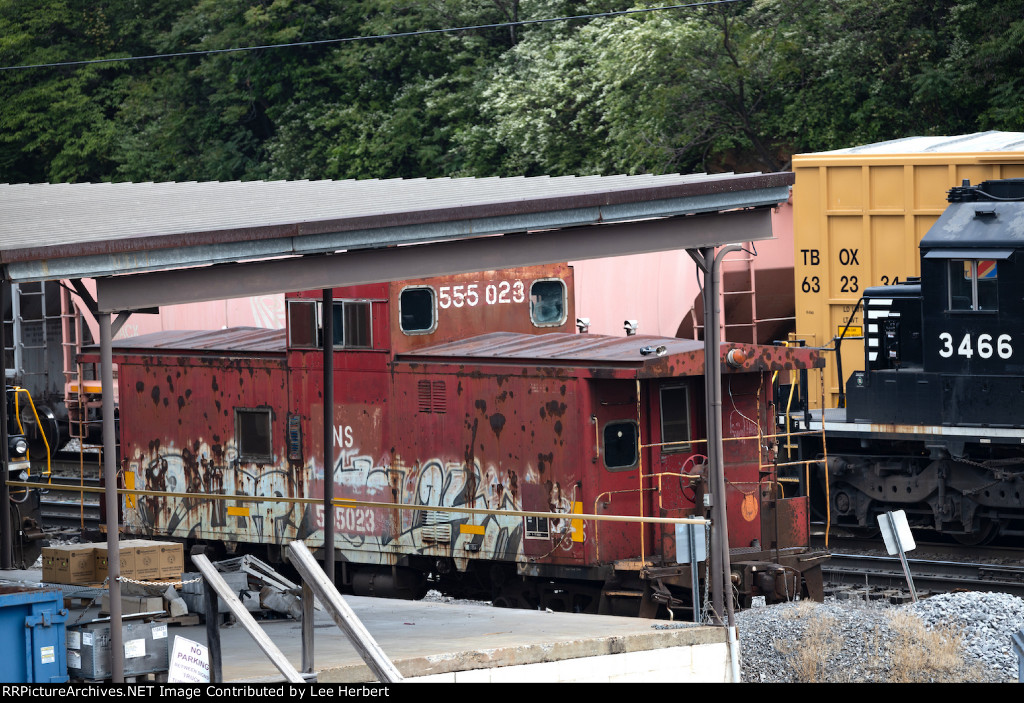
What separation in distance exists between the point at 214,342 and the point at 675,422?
5.73 metres

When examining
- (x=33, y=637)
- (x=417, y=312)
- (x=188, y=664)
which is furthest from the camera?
(x=417, y=312)

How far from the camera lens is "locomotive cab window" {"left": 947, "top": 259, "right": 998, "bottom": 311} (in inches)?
681

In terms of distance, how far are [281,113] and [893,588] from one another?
95.3ft

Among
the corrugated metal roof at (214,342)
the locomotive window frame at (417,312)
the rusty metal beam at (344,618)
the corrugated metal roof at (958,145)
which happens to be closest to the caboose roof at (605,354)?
the locomotive window frame at (417,312)

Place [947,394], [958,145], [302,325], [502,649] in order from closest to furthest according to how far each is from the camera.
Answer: [502,649]
[302,325]
[947,394]
[958,145]

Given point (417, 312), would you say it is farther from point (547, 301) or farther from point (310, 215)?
point (310, 215)

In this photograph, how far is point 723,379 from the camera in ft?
48.4

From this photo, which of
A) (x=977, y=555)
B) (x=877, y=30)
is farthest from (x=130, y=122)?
(x=977, y=555)

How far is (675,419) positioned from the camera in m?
14.6

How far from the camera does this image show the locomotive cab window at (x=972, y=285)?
17.3 metres

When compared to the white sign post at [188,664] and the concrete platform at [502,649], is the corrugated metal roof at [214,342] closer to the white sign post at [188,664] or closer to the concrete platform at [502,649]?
the concrete platform at [502,649]

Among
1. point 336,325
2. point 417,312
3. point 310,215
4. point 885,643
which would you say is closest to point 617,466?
point 417,312

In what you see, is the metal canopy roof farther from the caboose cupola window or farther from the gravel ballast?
the gravel ballast

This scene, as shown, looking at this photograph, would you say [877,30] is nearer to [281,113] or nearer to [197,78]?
[281,113]
